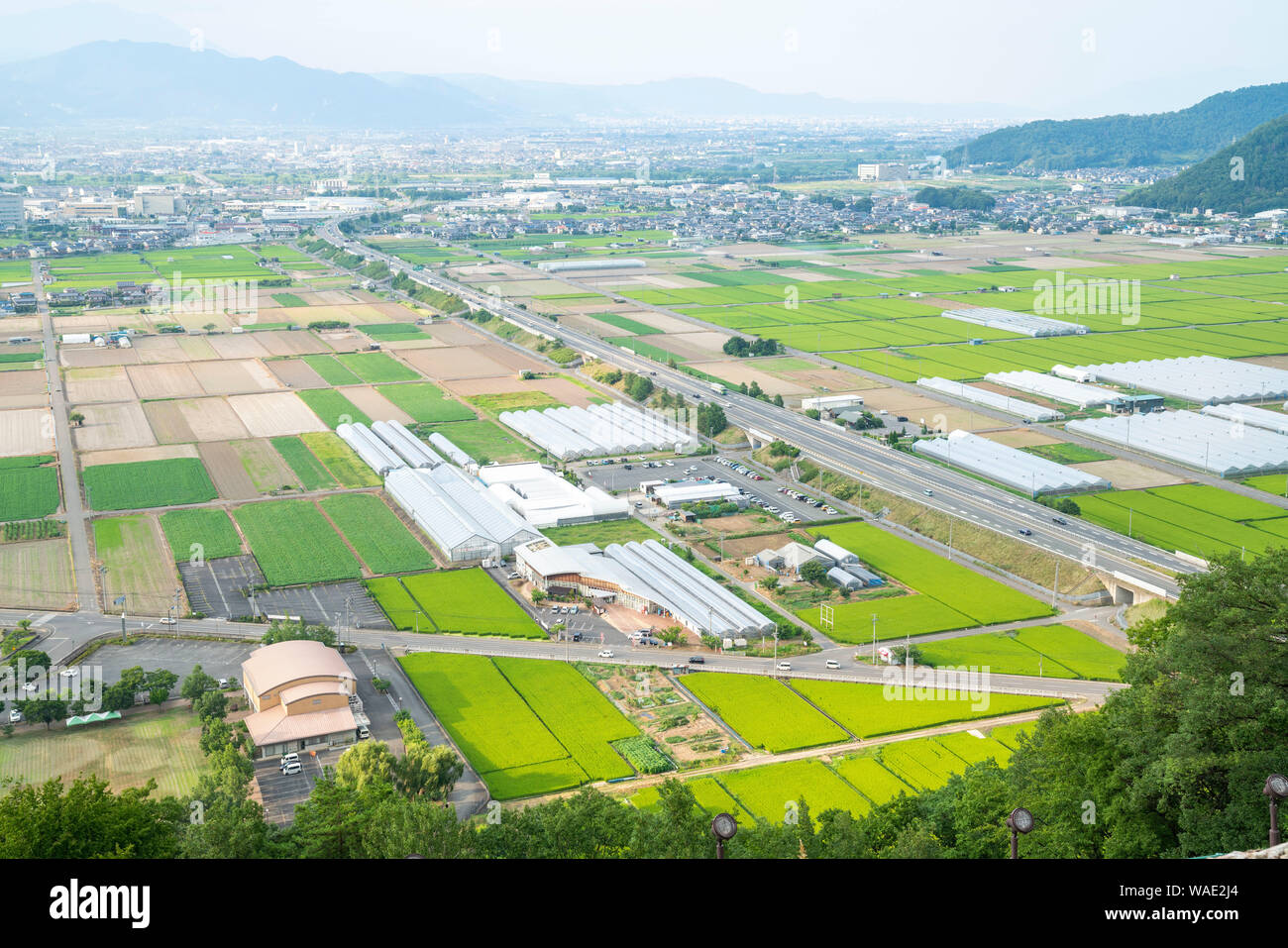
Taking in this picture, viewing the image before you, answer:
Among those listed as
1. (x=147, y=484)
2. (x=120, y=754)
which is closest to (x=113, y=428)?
(x=147, y=484)

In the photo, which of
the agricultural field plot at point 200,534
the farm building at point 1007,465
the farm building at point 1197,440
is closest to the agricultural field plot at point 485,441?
the agricultural field plot at point 200,534

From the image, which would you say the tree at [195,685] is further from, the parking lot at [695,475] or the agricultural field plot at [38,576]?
the parking lot at [695,475]

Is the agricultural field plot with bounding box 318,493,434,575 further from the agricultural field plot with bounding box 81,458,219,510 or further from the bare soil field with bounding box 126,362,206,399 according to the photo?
the bare soil field with bounding box 126,362,206,399

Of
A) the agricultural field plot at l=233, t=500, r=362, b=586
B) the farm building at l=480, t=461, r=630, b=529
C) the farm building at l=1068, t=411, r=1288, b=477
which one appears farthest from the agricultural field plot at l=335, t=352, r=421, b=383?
the farm building at l=1068, t=411, r=1288, b=477

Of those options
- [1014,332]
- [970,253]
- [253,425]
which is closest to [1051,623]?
[253,425]

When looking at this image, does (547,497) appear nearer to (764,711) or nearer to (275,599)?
(275,599)
